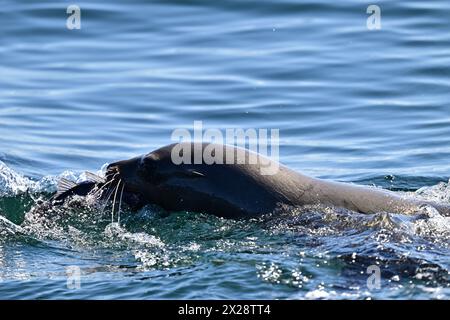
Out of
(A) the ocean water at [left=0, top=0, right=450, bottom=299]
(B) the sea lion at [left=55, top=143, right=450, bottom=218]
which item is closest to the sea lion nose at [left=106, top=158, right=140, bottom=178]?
(B) the sea lion at [left=55, top=143, right=450, bottom=218]

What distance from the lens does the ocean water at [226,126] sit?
23.4ft

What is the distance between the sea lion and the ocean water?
13 centimetres

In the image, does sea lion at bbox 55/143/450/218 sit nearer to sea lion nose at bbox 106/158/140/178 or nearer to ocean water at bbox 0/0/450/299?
sea lion nose at bbox 106/158/140/178

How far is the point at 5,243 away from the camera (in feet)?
27.0

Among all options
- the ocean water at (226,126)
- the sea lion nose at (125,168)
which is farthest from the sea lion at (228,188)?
the ocean water at (226,126)

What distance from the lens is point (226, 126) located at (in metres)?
13.1

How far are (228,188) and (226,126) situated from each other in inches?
191

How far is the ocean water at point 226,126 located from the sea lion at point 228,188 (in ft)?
0.44

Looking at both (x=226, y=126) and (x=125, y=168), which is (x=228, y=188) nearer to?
(x=125, y=168)

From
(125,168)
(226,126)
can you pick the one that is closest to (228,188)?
(125,168)

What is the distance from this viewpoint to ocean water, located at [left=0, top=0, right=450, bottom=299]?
23.4 feet

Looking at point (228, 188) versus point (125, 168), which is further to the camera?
point (125, 168)

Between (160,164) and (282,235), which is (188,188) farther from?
(282,235)
